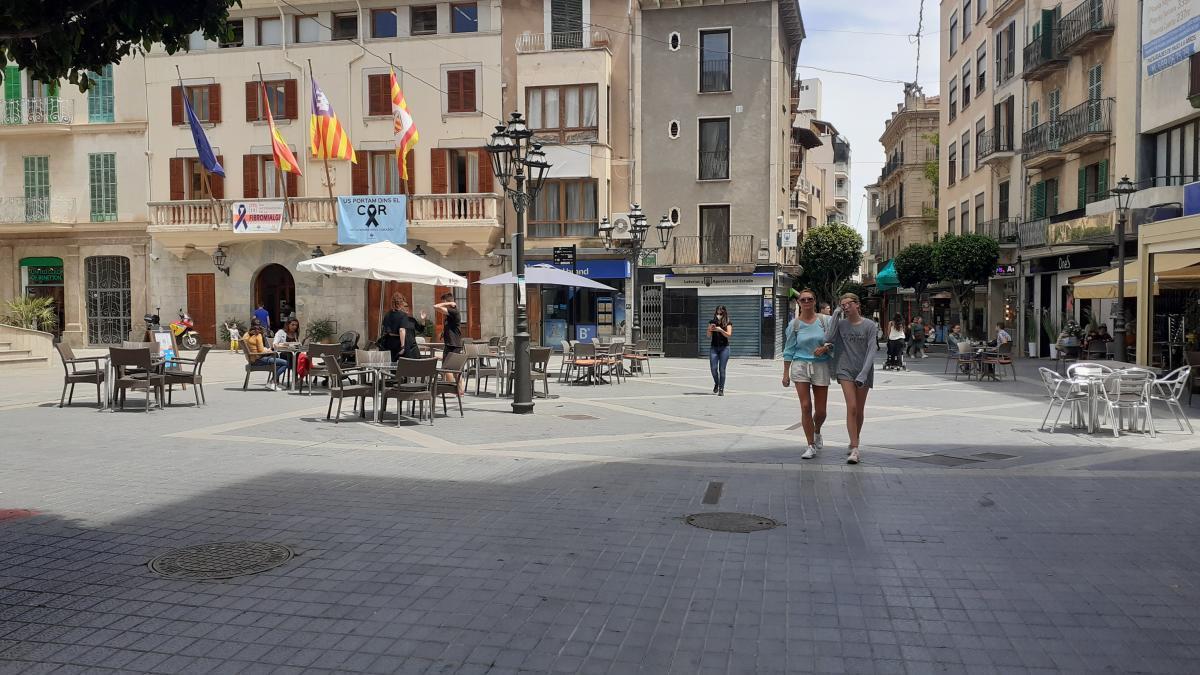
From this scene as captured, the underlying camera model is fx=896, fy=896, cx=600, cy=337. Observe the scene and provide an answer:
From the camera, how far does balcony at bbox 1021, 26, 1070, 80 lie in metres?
29.3

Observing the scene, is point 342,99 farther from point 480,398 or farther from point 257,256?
point 480,398

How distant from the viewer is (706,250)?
32.4m

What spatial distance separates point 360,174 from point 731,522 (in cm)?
2775

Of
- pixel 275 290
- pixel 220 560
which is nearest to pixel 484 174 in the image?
pixel 275 290

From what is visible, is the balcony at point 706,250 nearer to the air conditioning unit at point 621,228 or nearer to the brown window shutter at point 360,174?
the air conditioning unit at point 621,228

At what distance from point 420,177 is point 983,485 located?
26464 millimetres

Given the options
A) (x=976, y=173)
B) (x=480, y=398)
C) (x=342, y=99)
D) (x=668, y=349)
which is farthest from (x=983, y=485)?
(x=976, y=173)

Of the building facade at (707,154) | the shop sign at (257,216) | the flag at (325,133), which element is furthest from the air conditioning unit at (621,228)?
the shop sign at (257,216)

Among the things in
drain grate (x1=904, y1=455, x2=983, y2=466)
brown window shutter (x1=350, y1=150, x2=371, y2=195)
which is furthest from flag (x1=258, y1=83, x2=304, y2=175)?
drain grate (x1=904, y1=455, x2=983, y2=466)

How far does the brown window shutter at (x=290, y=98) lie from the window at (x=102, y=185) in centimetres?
693

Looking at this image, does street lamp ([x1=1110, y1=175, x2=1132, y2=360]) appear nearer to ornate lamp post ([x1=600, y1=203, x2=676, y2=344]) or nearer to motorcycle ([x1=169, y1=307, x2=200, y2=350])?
ornate lamp post ([x1=600, y1=203, x2=676, y2=344])

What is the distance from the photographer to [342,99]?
31703mm

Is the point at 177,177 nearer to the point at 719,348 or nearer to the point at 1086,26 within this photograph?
the point at 719,348

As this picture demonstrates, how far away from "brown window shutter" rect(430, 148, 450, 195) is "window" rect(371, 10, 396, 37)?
4694mm
